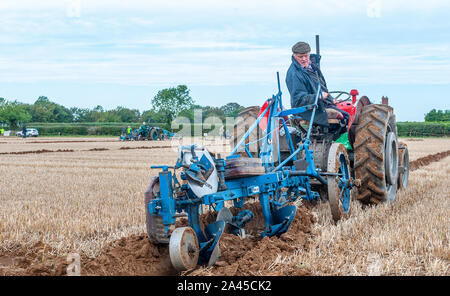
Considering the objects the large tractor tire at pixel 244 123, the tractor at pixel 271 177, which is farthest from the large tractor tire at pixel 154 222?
the large tractor tire at pixel 244 123

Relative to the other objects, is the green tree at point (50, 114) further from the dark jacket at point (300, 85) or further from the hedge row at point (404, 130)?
the dark jacket at point (300, 85)

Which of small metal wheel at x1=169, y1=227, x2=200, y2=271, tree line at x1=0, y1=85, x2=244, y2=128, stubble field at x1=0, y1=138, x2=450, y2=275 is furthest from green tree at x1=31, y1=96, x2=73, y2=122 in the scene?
small metal wheel at x1=169, y1=227, x2=200, y2=271

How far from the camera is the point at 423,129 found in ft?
196

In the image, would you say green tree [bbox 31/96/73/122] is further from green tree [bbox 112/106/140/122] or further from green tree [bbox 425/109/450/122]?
green tree [bbox 425/109/450/122]

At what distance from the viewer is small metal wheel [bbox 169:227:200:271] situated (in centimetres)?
379

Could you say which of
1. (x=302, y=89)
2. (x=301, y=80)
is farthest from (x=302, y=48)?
(x=302, y=89)

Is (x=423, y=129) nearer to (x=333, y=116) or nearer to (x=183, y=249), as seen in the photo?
(x=333, y=116)

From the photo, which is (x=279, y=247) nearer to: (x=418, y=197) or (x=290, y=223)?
(x=290, y=223)

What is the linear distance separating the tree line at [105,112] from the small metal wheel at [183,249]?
50.1 metres

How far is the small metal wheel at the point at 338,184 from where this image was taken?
5.65m

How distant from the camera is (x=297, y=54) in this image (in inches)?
257

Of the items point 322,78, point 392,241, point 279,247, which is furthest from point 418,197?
point 279,247

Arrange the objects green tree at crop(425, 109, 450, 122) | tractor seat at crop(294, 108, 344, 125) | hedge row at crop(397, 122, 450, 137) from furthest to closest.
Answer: green tree at crop(425, 109, 450, 122) → hedge row at crop(397, 122, 450, 137) → tractor seat at crop(294, 108, 344, 125)
